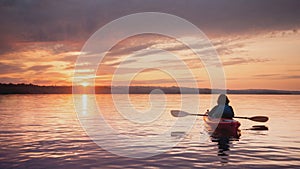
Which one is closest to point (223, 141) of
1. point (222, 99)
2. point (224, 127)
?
point (224, 127)

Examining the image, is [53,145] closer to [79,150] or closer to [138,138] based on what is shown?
[79,150]

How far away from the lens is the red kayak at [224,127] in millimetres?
21188

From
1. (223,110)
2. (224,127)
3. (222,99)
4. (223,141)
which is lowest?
(223,141)

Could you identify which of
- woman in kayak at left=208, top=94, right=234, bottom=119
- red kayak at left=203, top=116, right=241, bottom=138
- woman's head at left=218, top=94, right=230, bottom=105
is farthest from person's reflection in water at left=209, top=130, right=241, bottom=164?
woman's head at left=218, top=94, right=230, bottom=105

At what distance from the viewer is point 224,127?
21.4 m

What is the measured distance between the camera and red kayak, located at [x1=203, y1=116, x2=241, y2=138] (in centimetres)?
2119

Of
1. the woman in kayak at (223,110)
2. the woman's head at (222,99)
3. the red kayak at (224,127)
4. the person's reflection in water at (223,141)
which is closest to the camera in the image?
the person's reflection in water at (223,141)

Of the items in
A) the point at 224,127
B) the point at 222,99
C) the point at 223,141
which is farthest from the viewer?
the point at 222,99

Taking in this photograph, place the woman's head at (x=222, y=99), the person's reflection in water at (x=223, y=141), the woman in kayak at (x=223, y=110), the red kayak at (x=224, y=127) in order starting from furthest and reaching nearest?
the woman's head at (x=222, y=99)
the woman in kayak at (x=223, y=110)
the red kayak at (x=224, y=127)
the person's reflection in water at (x=223, y=141)

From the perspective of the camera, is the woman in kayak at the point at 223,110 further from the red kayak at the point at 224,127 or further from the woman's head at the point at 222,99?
the red kayak at the point at 224,127

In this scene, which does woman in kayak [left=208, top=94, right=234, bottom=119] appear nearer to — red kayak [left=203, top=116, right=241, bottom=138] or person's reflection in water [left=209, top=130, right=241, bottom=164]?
red kayak [left=203, top=116, right=241, bottom=138]

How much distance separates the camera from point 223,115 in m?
22.3

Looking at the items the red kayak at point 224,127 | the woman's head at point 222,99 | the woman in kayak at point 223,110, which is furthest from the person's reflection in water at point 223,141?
the woman's head at point 222,99

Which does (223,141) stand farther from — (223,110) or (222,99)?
(222,99)
